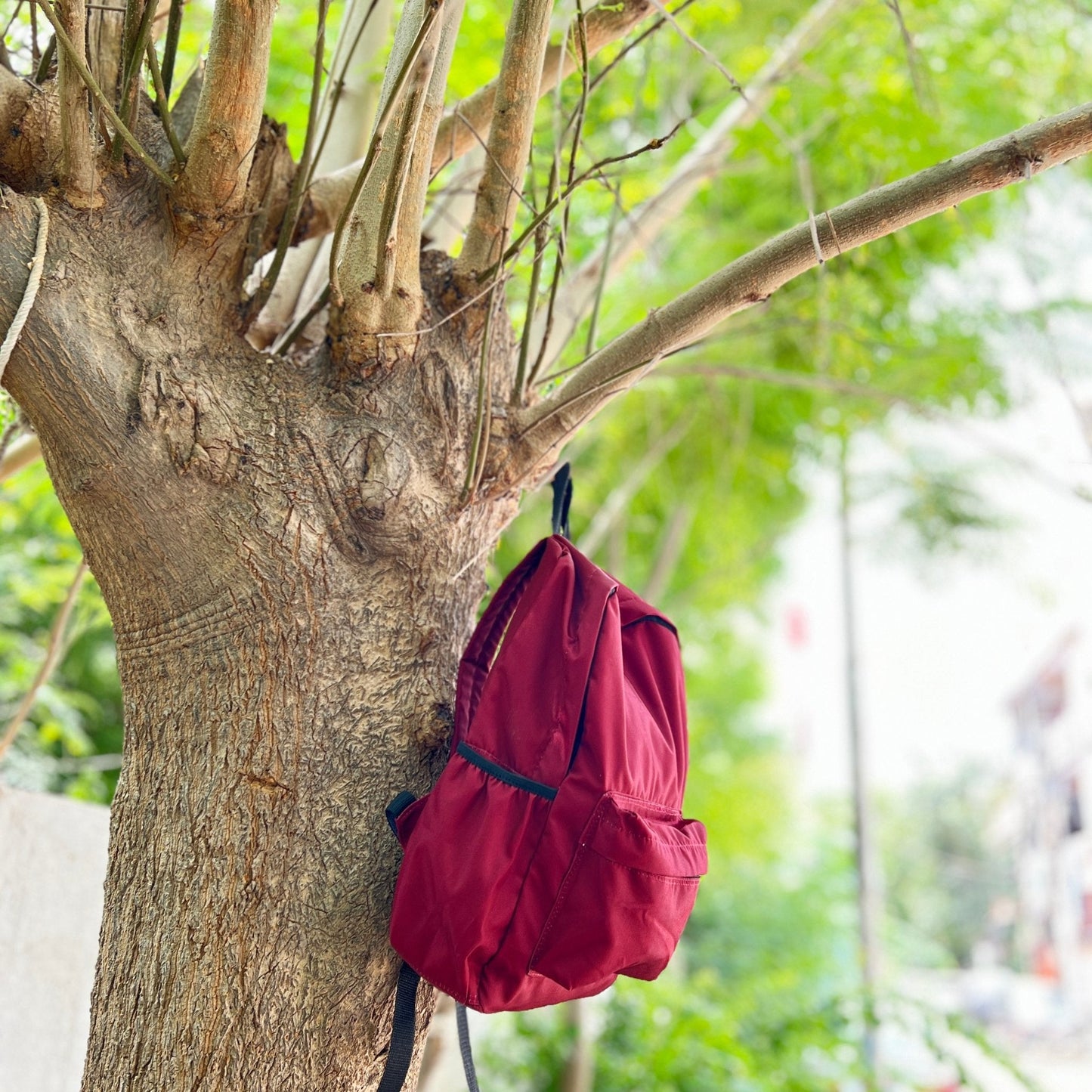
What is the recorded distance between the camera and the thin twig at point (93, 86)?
1052 millimetres

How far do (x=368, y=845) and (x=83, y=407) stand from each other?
0.61 meters

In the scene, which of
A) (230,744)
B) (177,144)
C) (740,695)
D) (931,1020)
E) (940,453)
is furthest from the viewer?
(740,695)

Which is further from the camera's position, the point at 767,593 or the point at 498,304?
the point at 767,593

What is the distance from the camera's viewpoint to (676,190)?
98.2 inches

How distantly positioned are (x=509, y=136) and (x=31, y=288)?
0.63m

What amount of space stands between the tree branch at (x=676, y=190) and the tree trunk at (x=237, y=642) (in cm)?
80

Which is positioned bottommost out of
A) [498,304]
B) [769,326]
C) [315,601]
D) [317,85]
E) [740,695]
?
[315,601]

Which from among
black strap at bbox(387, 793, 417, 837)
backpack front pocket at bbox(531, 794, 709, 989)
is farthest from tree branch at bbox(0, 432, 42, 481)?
backpack front pocket at bbox(531, 794, 709, 989)

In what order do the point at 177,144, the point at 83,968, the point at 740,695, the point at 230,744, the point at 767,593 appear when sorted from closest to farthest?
the point at 230,744, the point at 177,144, the point at 83,968, the point at 767,593, the point at 740,695

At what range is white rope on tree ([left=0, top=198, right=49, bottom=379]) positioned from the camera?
1104 mm

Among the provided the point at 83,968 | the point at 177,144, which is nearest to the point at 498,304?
the point at 177,144

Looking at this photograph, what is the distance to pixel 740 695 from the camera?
42.1 ft

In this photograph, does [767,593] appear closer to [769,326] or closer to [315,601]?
[769,326]

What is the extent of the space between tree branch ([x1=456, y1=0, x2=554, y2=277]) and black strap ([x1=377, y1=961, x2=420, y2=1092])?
916 mm
